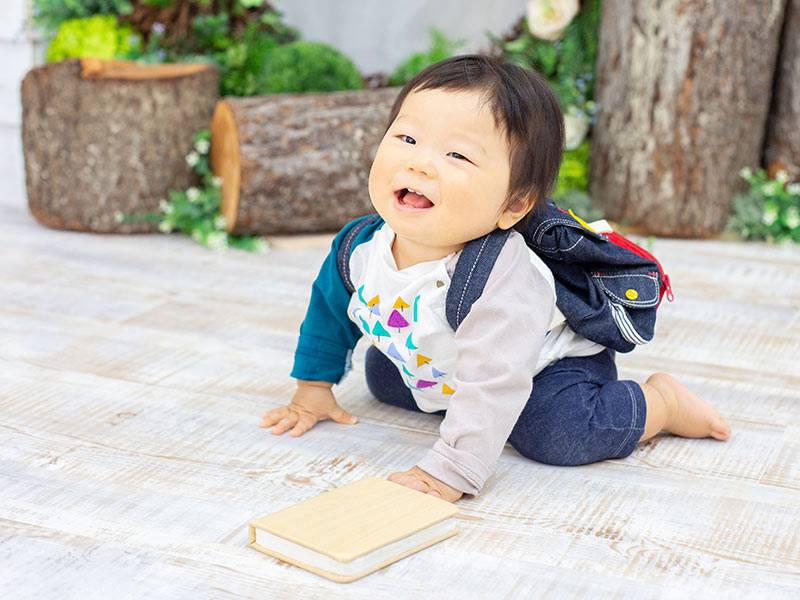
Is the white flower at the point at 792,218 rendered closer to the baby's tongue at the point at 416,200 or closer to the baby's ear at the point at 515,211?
the baby's ear at the point at 515,211

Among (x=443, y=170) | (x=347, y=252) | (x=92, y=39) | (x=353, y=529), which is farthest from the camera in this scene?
(x=92, y=39)

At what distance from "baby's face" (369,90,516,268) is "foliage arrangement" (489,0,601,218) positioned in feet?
7.29

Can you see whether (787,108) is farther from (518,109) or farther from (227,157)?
(518,109)

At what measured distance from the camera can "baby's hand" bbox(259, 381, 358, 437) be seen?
1.65 m

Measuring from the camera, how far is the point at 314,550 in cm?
118

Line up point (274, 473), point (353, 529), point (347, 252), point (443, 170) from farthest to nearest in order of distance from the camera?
point (347, 252)
point (274, 473)
point (443, 170)
point (353, 529)

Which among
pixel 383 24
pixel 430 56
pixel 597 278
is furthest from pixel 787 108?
pixel 597 278

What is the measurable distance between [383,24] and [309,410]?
9.12ft

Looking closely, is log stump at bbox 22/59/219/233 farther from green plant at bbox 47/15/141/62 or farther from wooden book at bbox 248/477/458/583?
wooden book at bbox 248/477/458/583

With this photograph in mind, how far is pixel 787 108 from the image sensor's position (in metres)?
3.37

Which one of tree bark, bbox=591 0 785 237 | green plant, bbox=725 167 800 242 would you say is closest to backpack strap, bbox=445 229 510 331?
tree bark, bbox=591 0 785 237

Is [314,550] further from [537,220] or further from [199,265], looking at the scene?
[199,265]

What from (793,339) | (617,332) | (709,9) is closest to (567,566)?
(617,332)

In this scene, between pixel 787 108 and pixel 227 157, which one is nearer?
pixel 227 157
